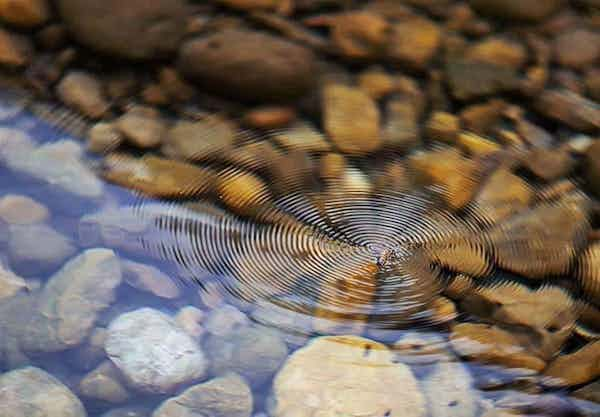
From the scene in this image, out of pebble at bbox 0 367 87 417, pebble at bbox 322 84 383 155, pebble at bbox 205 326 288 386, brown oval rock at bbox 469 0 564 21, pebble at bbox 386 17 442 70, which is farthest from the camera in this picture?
brown oval rock at bbox 469 0 564 21

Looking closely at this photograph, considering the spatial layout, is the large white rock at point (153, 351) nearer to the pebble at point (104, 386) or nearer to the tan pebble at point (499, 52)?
the pebble at point (104, 386)

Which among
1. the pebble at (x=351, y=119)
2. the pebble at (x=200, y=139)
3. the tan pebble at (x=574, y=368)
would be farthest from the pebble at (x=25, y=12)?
the tan pebble at (x=574, y=368)

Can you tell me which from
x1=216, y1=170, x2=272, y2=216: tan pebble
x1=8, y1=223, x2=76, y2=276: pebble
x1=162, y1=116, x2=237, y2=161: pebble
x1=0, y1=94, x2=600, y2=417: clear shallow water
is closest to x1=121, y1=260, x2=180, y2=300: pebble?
x1=0, y1=94, x2=600, y2=417: clear shallow water

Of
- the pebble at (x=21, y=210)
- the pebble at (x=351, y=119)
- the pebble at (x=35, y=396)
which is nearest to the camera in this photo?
the pebble at (x=35, y=396)

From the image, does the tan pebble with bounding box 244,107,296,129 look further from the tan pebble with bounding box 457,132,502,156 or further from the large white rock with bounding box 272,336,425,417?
the large white rock with bounding box 272,336,425,417

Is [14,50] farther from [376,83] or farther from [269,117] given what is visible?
[376,83]
